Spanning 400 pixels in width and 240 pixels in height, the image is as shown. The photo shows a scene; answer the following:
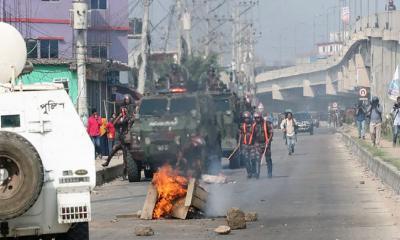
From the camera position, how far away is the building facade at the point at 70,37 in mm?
47812

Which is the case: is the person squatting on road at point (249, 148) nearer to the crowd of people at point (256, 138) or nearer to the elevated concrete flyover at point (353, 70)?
the crowd of people at point (256, 138)

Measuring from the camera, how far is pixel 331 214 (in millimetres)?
17188

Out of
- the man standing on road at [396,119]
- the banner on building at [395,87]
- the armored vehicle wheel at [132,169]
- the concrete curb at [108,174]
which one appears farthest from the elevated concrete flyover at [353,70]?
the armored vehicle wheel at [132,169]

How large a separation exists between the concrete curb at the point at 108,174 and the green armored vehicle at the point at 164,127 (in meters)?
0.82

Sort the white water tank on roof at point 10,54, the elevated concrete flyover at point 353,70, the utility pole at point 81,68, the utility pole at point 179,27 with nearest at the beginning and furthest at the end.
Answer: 1. the white water tank on roof at point 10,54
2. the utility pole at point 81,68
3. the utility pole at point 179,27
4. the elevated concrete flyover at point 353,70

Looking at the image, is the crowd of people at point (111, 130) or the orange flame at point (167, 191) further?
the crowd of people at point (111, 130)

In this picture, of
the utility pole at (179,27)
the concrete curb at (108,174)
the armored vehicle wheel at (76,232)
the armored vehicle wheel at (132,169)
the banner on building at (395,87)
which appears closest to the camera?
the armored vehicle wheel at (76,232)

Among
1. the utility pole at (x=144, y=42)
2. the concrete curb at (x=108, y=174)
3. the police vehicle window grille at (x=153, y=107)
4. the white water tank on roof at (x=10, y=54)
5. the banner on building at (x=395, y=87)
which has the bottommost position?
the concrete curb at (x=108, y=174)

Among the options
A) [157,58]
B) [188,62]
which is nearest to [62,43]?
[188,62]

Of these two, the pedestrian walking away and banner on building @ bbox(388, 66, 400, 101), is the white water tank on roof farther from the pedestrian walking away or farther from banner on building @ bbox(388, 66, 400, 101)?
banner on building @ bbox(388, 66, 400, 101)

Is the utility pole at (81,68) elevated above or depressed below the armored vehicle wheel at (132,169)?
above

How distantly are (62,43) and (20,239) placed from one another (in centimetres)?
4931

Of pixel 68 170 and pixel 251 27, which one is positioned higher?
pixel 251 27

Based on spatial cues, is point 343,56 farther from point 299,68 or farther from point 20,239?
point 20,239
